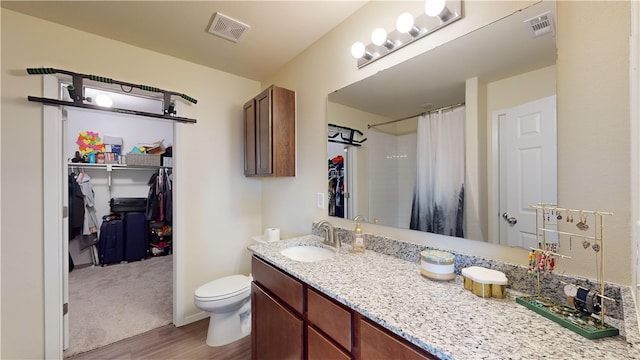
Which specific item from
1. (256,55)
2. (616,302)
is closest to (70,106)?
(256,55)

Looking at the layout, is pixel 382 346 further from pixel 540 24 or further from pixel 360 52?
pixel 360 52

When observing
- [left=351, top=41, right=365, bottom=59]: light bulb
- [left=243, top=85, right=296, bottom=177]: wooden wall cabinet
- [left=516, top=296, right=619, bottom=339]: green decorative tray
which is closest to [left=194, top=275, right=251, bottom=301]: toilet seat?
[left=243, top=85, right=296, bottom=177]: wooden wall cabinet

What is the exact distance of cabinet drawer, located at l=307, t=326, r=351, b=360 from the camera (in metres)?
0.97

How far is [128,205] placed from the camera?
4.09 meters

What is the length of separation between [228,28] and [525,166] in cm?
201

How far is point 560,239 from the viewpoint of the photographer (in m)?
0.89

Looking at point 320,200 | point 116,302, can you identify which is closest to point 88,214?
point 116,302

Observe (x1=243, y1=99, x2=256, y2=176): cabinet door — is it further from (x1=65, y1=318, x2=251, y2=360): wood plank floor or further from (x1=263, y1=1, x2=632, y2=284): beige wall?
(x1=263, y1=1, x2=632, y2=284): beige wall

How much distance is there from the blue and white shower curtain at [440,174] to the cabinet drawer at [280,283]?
701mm

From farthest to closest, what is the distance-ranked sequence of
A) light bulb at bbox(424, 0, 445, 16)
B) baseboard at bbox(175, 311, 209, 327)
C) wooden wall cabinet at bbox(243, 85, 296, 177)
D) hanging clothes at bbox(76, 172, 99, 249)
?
hanging clothes at bbox(76, 172, 99, 249) < baseboard at bbox(175, 311, 209, 327) < wooden wall cabinet at bbox(243, 85, 296, 177) < light bulb at bbox(424, 0, 445, 16)

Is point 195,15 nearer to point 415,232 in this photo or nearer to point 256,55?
point 256,55

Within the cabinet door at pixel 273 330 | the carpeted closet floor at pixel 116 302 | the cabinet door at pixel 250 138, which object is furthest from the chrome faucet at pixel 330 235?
the carpeted closet floor at pixel 116 302

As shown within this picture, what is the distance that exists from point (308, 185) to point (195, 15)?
1.45 meters

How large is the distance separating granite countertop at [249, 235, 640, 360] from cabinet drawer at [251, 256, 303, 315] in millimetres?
64
